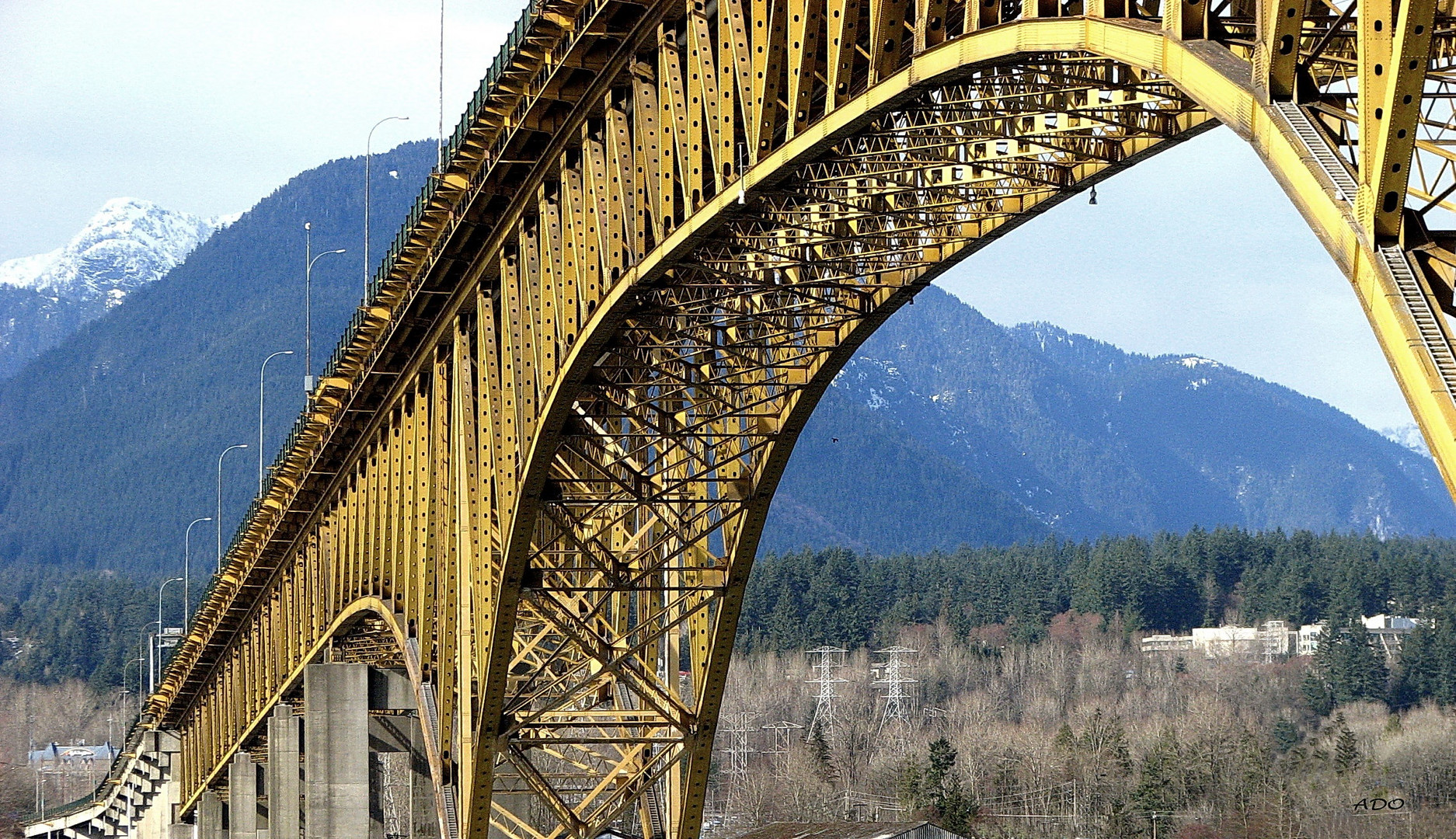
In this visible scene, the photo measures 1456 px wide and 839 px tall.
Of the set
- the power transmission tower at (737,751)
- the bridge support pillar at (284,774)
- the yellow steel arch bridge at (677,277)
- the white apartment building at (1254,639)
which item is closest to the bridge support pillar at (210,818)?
the bridge support pillar at (284,774)

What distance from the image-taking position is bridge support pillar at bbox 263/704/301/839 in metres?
62.3

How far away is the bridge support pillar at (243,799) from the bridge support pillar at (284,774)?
1082 centimetres

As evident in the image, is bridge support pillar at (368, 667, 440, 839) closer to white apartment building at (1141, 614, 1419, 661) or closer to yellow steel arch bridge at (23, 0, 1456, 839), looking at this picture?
yellow steel arch bridge at (23, 0, 1456, 839)

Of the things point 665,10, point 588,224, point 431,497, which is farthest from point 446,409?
point 665,10

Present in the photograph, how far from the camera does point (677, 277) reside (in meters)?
29.5

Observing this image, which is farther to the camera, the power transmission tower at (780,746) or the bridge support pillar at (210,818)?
the power transmission tower at (780,746)

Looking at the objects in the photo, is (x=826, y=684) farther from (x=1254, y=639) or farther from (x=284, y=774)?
(x=284, y=774)

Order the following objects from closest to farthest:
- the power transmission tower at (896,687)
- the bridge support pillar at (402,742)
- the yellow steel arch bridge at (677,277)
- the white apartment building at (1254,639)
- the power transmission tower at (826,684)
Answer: the yellow steel arch bridge at (677,277)
the bridge support pillar at (402,742)
the power transmission tower at (826,684)
the power transmission tower at (896,687)
the white apartment building at (1254,639)

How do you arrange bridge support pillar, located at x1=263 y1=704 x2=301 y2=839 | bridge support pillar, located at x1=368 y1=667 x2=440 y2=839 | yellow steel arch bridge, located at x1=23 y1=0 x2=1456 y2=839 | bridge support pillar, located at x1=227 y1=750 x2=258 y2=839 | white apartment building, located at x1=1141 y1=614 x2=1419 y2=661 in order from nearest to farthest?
yellow steel arch bridge, located at x1=23 y1=0 x2=1456 y2=839 → bridge support pillar, located at x1=368 y1=667 x2=440 y2=839 → bridge support pillar, located at x1=263 y1=704 x2=301 y2=839 → bridge support pillar, located at x1=227 y1=750 x2=258 y2=839 → white apartment building, located at x1=1141 y1=614 x2=1419 y2=661

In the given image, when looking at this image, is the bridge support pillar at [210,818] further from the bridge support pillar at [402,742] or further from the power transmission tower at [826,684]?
the power transmission tower at [826,684]

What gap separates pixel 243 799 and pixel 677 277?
50.9 metres

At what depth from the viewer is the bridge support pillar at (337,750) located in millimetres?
48844

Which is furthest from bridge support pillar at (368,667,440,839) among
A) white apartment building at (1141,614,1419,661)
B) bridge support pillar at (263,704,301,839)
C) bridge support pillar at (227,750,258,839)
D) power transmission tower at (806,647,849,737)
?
white apartment building at (1141,614,1419,661)

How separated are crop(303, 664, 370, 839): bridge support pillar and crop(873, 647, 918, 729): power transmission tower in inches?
4440
